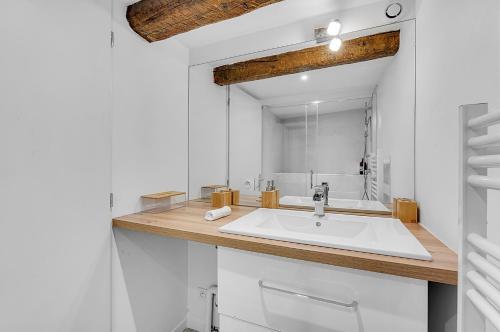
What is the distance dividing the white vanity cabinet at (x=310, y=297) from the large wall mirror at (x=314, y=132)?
2.25 feet

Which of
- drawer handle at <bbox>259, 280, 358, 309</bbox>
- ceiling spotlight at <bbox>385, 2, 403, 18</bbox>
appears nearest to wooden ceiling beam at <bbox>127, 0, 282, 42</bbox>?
ceiling spotlight at <bbox>385, 2, 403, 18</bbox>

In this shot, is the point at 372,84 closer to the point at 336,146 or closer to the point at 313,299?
the point at 336,146

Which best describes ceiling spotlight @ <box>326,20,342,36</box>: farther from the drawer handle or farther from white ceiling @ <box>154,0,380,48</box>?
the drawer handle

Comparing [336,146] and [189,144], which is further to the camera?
[189,144]

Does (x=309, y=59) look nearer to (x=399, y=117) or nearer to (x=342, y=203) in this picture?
(x=399, y=117)

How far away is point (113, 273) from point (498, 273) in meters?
1.59

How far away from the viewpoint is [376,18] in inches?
51.3

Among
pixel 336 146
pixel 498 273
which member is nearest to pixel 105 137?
pixel 336 146

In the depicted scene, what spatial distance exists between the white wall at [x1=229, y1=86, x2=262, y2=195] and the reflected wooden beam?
130 mm

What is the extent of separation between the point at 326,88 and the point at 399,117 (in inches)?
17.8

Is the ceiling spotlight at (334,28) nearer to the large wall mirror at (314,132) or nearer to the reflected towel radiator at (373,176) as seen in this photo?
the large wall mirror at (314,132)

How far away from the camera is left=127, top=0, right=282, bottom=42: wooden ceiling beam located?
1112 millimetres

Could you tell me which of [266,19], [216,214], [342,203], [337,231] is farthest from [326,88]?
[216,214]

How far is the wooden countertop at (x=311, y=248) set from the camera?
0.69 meters
